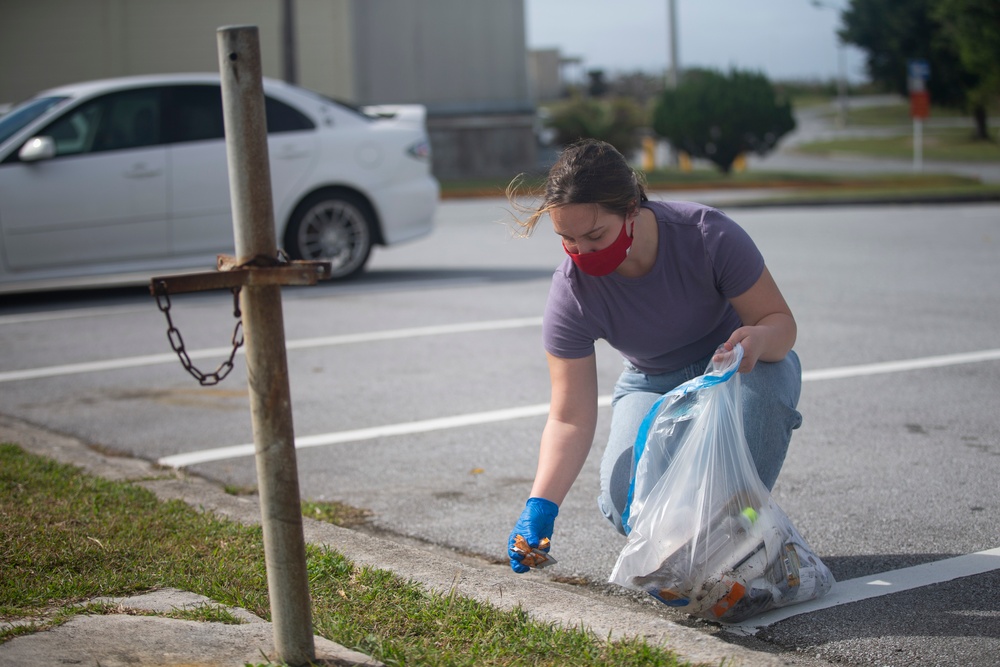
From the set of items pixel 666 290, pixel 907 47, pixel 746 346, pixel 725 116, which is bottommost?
pixel 746 346

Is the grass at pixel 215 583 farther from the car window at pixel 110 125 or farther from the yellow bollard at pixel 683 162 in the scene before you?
the yellow bollard at pixel 683 162

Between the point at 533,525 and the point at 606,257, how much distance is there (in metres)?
0.72

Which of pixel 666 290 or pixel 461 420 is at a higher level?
pixel 666 290

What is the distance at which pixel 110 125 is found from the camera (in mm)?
9219

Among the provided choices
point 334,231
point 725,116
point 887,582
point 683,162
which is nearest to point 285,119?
point 334,231

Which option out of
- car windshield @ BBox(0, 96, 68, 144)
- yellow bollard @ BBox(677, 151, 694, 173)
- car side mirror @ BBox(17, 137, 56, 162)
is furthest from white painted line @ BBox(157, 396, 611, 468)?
yellow bollard @ BBox(677, 151, 694, 173)

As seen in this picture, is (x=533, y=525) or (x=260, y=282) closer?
(x=260, y=282)

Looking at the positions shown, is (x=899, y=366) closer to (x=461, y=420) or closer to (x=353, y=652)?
(x=461, y=420)

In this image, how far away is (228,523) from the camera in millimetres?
3736

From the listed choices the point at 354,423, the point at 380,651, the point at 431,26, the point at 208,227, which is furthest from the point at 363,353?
the point at 431,26

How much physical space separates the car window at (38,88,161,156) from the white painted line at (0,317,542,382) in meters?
2.69

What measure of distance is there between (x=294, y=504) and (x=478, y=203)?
17.0 m

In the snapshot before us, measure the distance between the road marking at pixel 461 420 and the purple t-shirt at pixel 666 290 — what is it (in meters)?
1.96

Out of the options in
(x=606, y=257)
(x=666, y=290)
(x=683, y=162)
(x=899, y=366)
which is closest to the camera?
(x=606, y=257)
